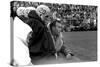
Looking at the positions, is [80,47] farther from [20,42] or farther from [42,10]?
[20,42]

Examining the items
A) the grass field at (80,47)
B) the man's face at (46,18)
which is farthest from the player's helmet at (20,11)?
the grass field at (80,47)

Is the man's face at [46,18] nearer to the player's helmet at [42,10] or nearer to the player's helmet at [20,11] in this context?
the player's helmet at [42,10]

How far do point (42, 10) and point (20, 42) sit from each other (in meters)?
1.01

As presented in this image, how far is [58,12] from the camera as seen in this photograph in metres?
5.88

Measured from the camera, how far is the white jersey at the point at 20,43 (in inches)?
211

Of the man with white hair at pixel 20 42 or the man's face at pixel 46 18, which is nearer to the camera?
the man with white hair at pixel 20 42

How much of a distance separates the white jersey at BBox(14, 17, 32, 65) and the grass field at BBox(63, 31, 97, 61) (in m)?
1.17

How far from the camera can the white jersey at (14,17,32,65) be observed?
535 cm

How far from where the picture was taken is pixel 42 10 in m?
5.69

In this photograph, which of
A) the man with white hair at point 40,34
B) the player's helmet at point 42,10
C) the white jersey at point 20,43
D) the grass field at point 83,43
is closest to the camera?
the white jersey at point 20,43

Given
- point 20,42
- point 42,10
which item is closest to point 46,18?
point 42,10

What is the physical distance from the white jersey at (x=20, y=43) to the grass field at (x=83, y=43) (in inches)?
46.0
